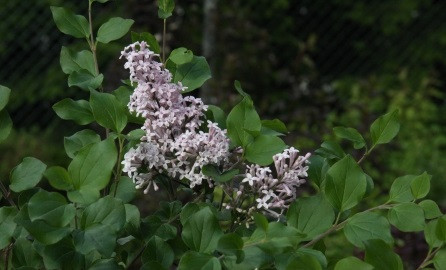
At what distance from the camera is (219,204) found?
1.26 meters

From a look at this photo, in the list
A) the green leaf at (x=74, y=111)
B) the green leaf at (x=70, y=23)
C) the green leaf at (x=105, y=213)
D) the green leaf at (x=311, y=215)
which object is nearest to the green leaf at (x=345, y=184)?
the green leaf at (x=311, y=215)

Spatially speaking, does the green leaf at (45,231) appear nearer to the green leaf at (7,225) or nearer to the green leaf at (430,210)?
the green leaf at (7,225)

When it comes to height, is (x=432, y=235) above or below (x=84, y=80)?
below

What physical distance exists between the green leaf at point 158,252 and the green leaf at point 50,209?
0.40 feet

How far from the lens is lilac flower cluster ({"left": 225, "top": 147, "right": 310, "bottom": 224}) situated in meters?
1.16

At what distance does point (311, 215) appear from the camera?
1.09 meters

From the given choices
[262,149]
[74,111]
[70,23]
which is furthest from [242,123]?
[70,23]

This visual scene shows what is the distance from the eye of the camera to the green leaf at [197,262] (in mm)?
982

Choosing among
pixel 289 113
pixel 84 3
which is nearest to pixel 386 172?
pixel 289 113

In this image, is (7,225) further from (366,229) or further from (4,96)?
(366,229)

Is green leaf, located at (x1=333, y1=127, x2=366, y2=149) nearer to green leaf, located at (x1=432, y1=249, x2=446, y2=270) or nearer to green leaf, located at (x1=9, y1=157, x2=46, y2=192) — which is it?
green leaf, located at (x1=432, y1=249, x2=446, y2=270)

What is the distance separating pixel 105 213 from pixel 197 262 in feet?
0.49

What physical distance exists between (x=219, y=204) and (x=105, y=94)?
24 cm

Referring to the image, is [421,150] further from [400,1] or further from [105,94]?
[105,94]
